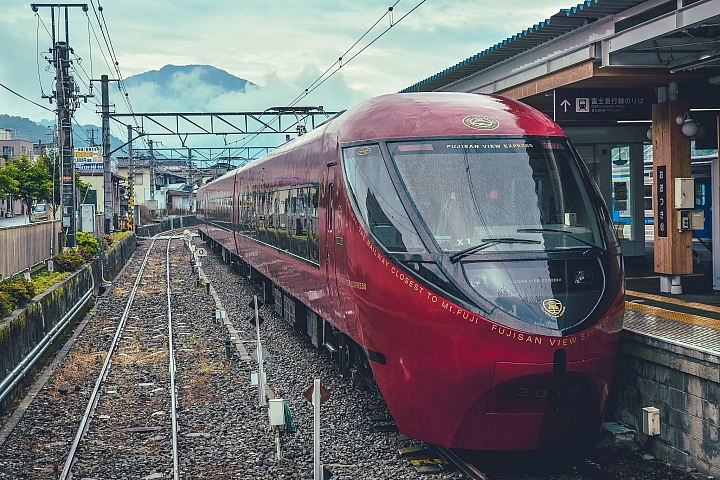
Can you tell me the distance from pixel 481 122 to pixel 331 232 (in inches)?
82.7

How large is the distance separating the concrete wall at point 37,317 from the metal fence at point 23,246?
43.1 inches

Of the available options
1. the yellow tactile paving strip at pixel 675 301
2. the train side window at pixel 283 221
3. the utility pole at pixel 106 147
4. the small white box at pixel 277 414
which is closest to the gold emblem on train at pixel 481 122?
the small white box at pixel 277 414

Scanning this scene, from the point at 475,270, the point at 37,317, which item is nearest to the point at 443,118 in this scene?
the point at 475,270

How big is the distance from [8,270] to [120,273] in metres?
12.9

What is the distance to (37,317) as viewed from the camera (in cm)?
1294

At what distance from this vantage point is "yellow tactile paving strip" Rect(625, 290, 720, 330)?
872 centimetres

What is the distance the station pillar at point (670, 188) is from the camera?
1174cm

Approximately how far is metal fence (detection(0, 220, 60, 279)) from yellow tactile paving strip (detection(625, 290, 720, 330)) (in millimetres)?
10407

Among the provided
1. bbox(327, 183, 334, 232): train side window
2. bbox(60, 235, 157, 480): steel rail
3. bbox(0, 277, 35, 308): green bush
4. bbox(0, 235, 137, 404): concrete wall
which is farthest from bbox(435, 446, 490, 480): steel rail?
bbox(0, 277, 35, 308): green bush

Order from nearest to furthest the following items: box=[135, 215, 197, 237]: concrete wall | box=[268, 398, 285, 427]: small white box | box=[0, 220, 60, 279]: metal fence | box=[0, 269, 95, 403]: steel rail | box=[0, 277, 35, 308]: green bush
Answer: box=[268, 398, 285, 427]: small white box → box=[0, 269, 95, 403]: steel rail → box=[0, 277, 35, 308]: green bush → box=[0, 220, 60, 279]: metal fence → box=[135, 215, 197, 237]: concrete wall

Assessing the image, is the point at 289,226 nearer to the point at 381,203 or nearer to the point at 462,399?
the point at 381,203

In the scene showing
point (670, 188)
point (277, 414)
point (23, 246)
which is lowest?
point (277, 414)

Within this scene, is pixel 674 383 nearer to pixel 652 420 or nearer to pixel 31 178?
pixel 652 420

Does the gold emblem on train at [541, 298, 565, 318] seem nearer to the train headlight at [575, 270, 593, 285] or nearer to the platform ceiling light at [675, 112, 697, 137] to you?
the train headlight at [575, 270, 593, 285]
